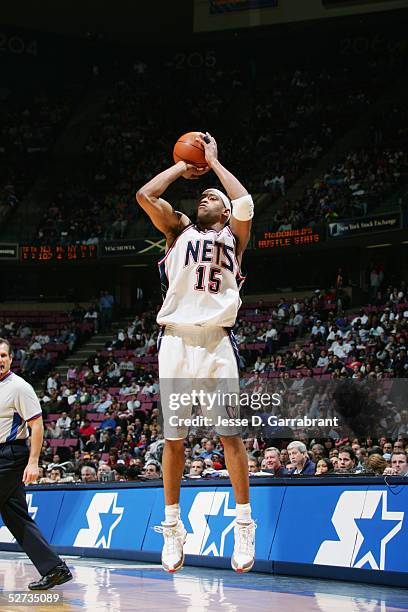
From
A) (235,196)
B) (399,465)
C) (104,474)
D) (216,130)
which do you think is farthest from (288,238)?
(235,196)

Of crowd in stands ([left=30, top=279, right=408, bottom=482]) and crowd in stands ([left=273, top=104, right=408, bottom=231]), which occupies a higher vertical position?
crowd in stands ([left=273, top=104, right=408, bottom=231])

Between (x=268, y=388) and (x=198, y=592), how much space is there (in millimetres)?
10527

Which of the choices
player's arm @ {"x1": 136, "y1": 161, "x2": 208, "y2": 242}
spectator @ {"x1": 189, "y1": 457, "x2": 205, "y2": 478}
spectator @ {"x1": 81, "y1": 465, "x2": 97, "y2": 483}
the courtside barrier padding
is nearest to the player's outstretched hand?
player's arm @ {"x1": 136, "y1": 161, "x2": 208, "y2": 242}

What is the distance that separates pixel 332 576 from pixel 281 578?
533mm

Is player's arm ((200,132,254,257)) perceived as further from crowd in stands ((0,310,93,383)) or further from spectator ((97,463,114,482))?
crowd in stands ((0,310,93,383))

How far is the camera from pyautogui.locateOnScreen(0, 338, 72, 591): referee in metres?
7.63

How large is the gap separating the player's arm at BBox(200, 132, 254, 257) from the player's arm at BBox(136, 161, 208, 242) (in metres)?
0.13

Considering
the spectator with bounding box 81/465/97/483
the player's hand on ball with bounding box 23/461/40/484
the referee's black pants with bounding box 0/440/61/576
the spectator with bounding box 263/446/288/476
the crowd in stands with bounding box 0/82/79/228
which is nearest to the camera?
the player's hand on ball with bounding box 23/461/40/484

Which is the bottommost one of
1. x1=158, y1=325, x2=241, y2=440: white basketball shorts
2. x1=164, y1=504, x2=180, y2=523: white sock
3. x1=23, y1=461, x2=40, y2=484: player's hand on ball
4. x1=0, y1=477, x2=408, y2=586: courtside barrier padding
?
x1=0, y1=477, x2=408, y2=586: courtside barrier padding

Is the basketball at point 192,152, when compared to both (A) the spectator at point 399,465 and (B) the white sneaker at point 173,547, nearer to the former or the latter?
(B) the white sneaker at point 173,547

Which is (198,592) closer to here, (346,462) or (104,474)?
(346,462)

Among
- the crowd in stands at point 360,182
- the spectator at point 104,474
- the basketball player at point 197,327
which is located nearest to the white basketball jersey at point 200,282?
the basketball player at point 197,327

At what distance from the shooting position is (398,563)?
7.62 meters

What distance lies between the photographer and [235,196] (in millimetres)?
5961
